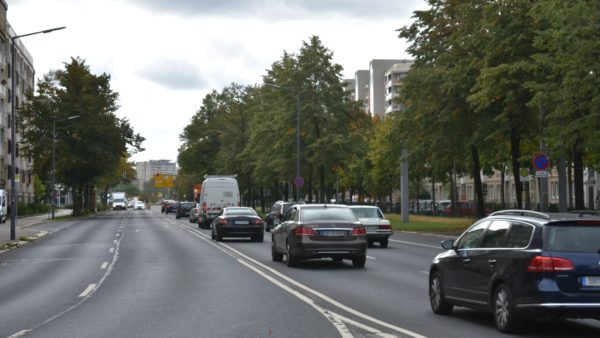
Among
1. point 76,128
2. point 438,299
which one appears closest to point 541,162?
point 438,299

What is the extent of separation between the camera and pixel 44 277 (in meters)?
19.9

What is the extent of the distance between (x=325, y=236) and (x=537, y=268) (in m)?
11.4

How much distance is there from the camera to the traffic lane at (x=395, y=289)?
36.2 ft

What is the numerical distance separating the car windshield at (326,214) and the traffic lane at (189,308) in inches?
74.5

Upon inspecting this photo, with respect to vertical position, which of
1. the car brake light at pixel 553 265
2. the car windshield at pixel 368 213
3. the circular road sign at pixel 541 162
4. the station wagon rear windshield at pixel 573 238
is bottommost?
the car brake light at pixel 553 265

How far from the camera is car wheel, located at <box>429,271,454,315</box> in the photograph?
40.0 ft

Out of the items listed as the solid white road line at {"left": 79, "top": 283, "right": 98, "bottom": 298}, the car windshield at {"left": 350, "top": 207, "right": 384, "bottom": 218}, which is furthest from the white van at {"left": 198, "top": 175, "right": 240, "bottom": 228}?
the solid white road line at {"left": 79, "top": 283, "right": 98, "bottom": 298}

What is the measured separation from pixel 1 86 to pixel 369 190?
35.1 metres

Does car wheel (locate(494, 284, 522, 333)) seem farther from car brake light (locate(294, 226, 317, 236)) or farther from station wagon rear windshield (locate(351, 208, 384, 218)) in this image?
station wagon rear windshield (locate(351, 208, 384, 218))

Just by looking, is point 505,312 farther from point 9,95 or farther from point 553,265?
point 9,95

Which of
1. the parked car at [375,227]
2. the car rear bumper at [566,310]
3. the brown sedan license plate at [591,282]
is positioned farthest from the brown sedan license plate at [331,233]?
the brown sedan license plate at [591,282]

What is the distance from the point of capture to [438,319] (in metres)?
11.8

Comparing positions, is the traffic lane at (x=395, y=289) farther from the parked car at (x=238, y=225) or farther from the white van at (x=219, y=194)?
the white van at (x=219, y=194)

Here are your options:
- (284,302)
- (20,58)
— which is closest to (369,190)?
(20,58)
